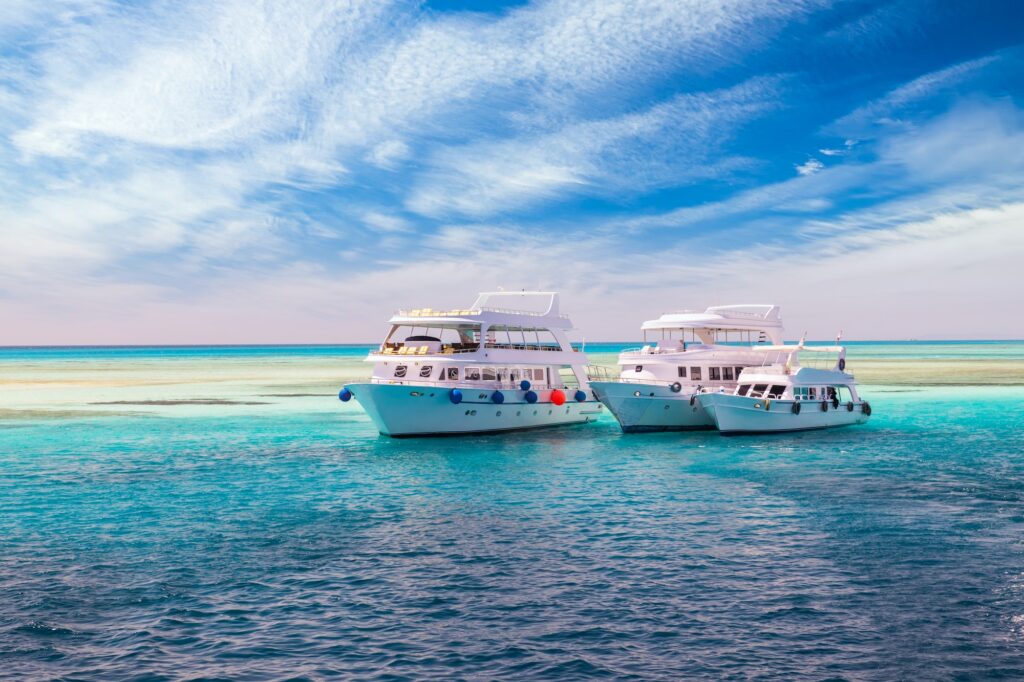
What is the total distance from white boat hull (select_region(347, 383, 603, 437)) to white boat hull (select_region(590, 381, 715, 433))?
518 centimetres

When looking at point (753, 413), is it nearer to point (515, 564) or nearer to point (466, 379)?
point (466, 379)

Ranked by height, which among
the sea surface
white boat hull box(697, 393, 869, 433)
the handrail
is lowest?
the sea surface

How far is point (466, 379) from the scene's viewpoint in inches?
1848

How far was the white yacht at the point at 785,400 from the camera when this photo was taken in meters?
46.1

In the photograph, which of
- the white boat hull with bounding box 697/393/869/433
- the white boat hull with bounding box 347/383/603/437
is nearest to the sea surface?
the white boat hull with bounding box 347/383/603/437

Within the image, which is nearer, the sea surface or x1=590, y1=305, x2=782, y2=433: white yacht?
the sea surface

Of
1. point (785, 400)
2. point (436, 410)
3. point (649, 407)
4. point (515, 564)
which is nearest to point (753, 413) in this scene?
point (785, 400)

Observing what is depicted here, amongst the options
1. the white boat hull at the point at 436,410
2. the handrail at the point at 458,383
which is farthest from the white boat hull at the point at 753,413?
the handrail at the point at 458,383

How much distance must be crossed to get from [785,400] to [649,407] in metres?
7.92

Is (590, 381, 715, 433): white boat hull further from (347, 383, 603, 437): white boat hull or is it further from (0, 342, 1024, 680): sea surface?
(0, 342, 1024, 680): sea surface

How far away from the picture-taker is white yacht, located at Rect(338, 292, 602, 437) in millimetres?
44562

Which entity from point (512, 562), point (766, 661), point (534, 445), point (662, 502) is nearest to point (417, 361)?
point (534, 445)

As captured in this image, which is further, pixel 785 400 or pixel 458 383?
pixel 785 400

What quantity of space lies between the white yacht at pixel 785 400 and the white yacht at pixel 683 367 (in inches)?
64.4
